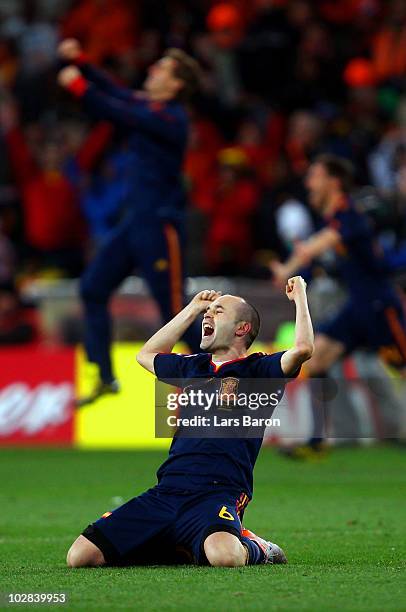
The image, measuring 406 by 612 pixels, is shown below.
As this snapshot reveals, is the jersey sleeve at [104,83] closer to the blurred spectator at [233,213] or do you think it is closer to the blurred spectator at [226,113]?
the blurred spectator at [226,113]

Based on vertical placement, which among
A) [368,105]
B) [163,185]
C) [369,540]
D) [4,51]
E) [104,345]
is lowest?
[369,540]

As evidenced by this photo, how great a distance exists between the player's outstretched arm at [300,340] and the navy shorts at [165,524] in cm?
65

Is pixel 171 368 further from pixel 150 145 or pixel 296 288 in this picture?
pixel 150 145

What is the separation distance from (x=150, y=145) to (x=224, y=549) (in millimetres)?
5512

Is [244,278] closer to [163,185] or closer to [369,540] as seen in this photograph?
[163,185]

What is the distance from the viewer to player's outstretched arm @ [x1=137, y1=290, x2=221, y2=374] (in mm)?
6113

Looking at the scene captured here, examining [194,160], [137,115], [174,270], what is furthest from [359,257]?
[194,160]

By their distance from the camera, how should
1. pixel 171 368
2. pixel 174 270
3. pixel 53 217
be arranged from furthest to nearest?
pixel 53 217 < pixel 174 270 < pixel 171 368

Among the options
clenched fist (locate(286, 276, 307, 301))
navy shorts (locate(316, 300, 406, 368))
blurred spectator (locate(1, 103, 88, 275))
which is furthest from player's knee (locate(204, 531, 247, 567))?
blurred spectator (locate(1, 103, 88, 275))

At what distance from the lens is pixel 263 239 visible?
1574cm

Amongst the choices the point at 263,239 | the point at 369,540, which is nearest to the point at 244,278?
the point at 263,239

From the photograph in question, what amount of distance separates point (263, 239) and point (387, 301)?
428 centimetres

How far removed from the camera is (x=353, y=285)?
11.8 meters

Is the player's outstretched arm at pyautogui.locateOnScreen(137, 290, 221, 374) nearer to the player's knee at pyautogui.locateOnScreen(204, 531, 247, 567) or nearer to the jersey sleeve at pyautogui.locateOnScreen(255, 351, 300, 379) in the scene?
the jersey sleeve at pyautogui.locateOnScreen(255, 351, 300, 379)
